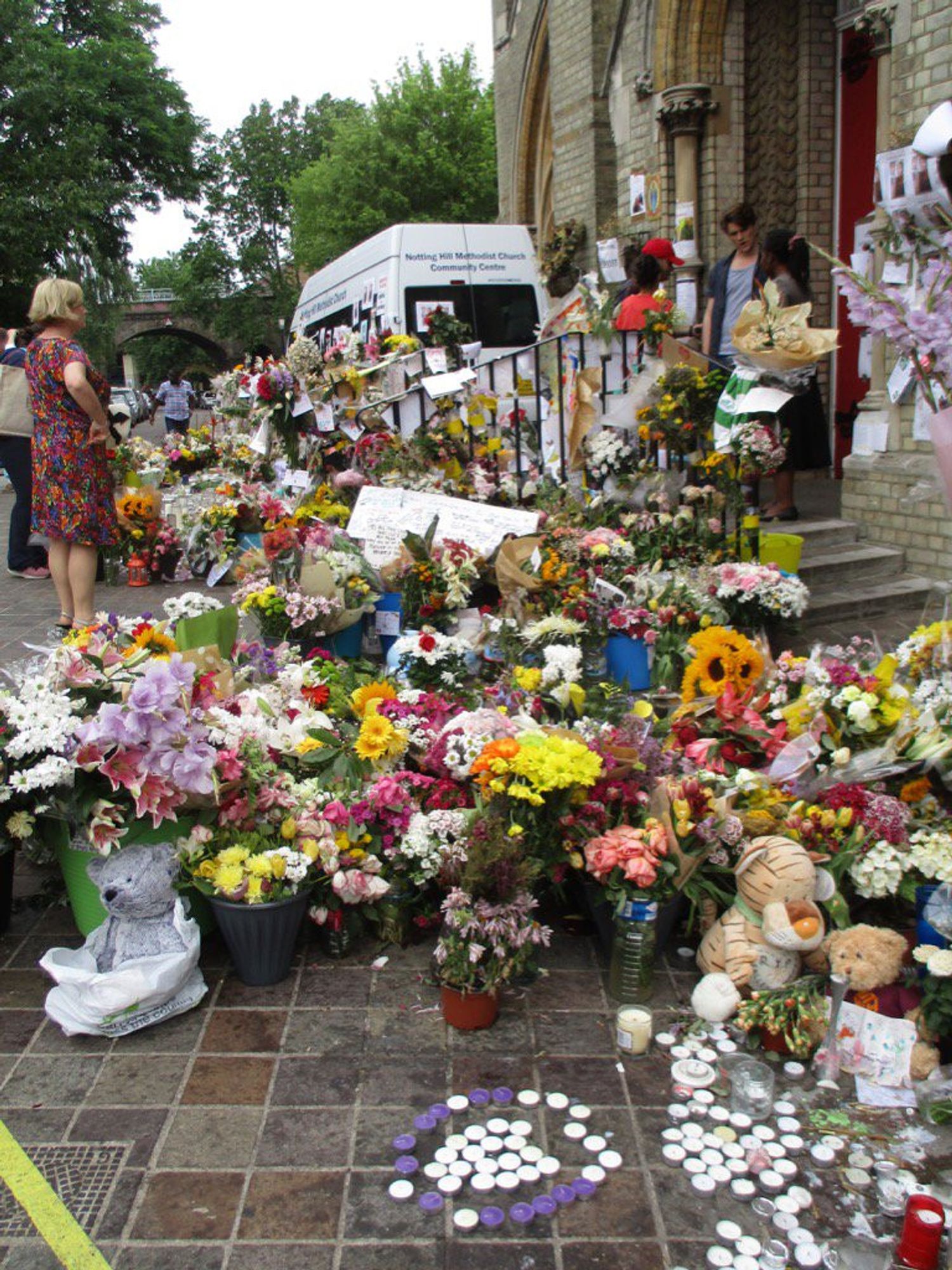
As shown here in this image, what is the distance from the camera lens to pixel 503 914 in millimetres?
3107

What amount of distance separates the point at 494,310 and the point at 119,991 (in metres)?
8.28

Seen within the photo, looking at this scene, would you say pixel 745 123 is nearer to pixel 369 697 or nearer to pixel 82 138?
pixel 369 697

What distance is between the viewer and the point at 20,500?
28.6ft

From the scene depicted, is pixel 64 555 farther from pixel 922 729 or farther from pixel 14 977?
pixel 922 729

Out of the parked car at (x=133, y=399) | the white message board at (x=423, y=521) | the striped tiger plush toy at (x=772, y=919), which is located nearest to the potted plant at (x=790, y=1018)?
the striped tiger plush toy at (x=772, y=919)

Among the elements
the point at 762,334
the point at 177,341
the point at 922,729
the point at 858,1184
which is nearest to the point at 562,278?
the point at 762,334

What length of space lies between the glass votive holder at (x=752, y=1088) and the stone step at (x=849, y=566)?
3912mm

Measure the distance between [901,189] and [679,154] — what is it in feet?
13.4

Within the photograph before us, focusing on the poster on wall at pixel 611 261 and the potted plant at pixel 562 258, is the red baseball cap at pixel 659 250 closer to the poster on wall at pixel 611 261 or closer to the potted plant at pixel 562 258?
the poster on wall at pixel 611 261

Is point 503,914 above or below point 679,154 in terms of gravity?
below

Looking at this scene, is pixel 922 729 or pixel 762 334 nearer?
pixel 922 729

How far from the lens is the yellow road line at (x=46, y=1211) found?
234 centimetres

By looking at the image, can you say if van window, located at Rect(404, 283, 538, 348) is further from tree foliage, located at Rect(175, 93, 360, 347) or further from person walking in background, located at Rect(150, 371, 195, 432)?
tree foliage, located at Rect(175, 93, 360, 347)

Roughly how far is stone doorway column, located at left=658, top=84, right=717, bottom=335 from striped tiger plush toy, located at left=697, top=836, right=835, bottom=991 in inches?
285
